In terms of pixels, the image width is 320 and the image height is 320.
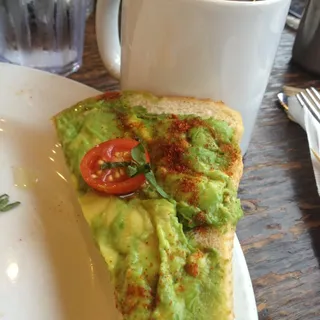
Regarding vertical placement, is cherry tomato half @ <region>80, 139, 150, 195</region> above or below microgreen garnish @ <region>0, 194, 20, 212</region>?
above

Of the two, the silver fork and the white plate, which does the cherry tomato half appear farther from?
the silver fork

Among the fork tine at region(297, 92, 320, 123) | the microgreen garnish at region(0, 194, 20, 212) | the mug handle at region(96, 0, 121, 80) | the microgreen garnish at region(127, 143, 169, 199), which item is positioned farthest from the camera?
the fork tine at region(297, 92, 320, 123)

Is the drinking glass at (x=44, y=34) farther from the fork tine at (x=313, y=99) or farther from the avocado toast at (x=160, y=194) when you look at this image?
the fork tine at (x=313, y=99)

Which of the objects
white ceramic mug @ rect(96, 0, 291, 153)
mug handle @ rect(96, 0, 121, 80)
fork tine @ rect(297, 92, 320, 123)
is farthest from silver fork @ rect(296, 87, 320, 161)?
mug handle @ rect(96, 0, 121, 80)

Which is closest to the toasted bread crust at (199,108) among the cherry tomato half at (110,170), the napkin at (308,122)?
the cherry tomato half at (110,170)

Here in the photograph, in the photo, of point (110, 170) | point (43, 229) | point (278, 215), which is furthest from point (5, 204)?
point (278, 215)

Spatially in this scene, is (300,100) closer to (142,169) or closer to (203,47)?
(203,47)
